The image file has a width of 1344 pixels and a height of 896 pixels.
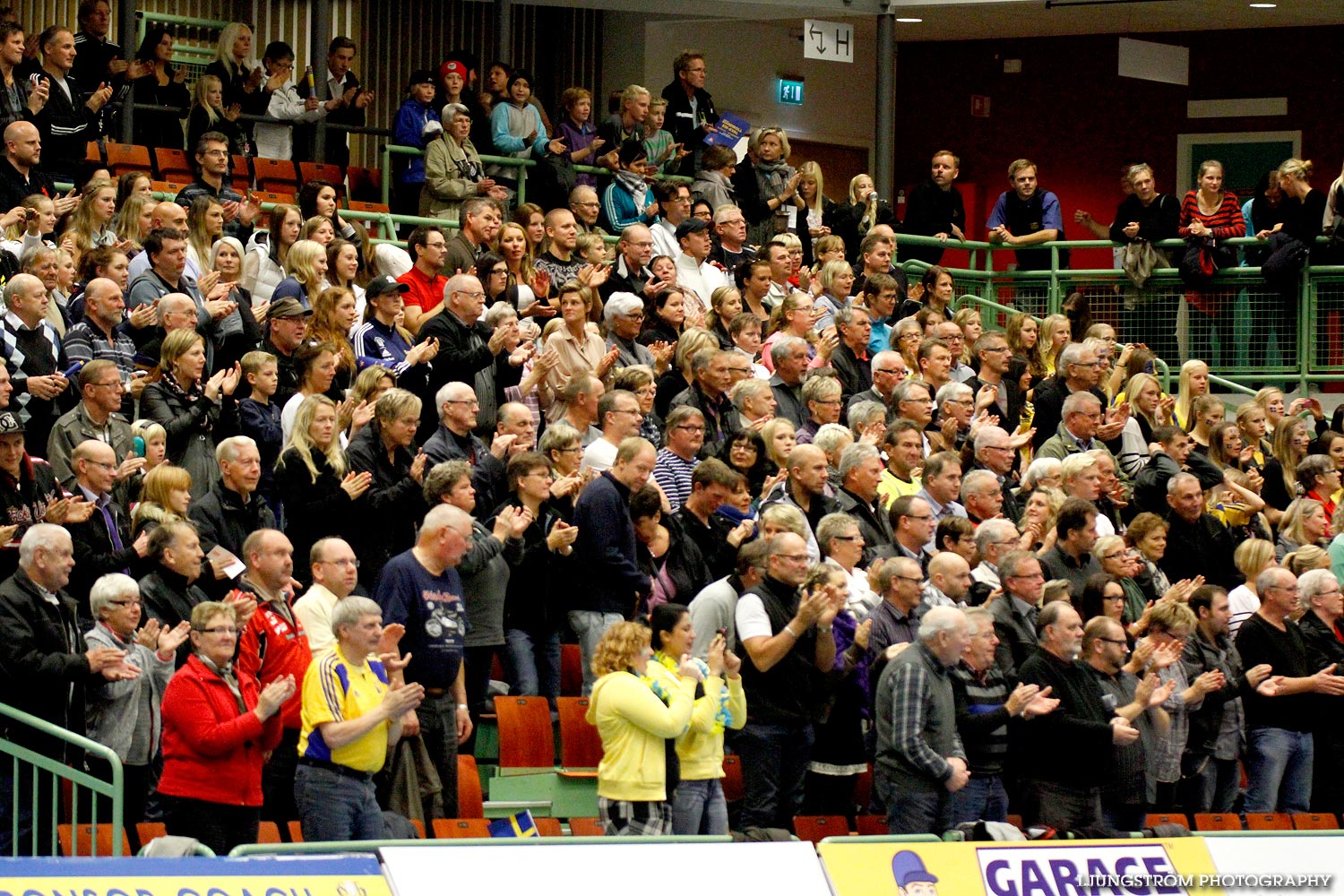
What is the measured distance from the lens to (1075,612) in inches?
331

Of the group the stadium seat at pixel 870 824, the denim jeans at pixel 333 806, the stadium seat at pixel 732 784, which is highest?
the denim jeans at pixel 333 806

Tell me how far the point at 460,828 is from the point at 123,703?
131 centimetres

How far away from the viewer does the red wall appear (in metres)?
19.2

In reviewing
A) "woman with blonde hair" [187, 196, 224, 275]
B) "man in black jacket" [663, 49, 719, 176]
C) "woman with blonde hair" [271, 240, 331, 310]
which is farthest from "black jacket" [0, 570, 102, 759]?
"man in black jacket" [663, 49, 719, 176]

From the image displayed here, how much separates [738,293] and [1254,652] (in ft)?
11.9

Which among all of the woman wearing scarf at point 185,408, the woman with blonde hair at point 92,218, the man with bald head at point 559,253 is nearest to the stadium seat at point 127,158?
the woman with blonde hair at point 92,218

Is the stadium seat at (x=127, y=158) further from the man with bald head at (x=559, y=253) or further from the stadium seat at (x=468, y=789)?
the stadium seat at (x=468, y=789)

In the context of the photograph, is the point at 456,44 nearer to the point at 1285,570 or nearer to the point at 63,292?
the point at 63,292

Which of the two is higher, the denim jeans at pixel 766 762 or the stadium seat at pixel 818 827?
the denim jeans at pixel 766 762

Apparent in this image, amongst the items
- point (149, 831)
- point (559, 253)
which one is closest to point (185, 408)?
point (149, 831)

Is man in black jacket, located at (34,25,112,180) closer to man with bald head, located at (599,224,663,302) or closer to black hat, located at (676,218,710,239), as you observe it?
man with bald head, located at (599,224,663,302)

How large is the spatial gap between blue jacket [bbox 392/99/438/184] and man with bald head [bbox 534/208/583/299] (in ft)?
8.63

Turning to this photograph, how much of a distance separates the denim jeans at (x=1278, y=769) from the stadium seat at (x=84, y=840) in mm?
5405

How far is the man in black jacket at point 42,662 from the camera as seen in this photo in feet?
23.0
